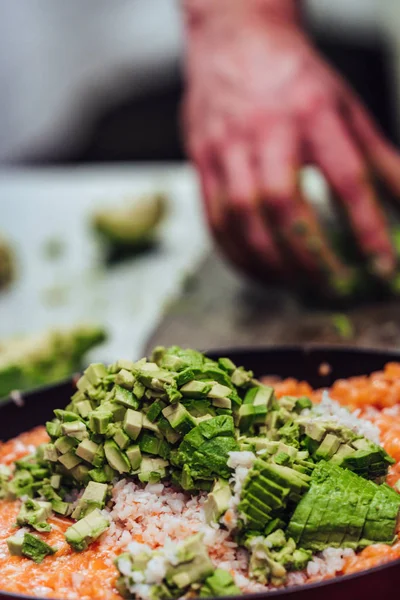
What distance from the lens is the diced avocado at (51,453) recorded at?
104 centimetres

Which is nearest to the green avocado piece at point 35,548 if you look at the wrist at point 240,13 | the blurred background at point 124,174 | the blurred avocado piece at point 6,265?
the blurred background at point 124,174

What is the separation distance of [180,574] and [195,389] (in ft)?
0.76

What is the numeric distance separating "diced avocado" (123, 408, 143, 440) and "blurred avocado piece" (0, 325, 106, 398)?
848 millimetres

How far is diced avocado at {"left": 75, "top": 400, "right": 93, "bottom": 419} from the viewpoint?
3.38ft

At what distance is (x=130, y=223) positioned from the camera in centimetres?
285

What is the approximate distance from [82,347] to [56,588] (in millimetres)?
1120

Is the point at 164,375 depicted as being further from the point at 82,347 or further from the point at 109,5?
the point at 109,5

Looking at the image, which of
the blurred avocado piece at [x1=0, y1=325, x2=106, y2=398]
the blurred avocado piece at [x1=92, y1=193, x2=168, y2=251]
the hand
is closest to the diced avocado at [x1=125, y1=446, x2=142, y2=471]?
the blurred avocado piece at [x1=0, y1=325, x2=106, y2=398]

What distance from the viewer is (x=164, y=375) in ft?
3.26

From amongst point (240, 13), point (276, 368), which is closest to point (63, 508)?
point (276, 368)

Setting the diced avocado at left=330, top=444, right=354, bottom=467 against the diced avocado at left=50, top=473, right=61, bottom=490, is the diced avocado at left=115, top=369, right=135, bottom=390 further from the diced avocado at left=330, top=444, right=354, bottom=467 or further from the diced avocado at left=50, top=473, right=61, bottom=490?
the diced avocado at left=330, top=444, right=354, bottom=467

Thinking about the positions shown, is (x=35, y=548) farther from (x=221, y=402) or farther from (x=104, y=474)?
(x=221, y=402)

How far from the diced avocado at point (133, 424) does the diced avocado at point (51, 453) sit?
0.12 meters

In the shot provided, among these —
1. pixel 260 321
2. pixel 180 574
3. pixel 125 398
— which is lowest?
pixel 260 321
